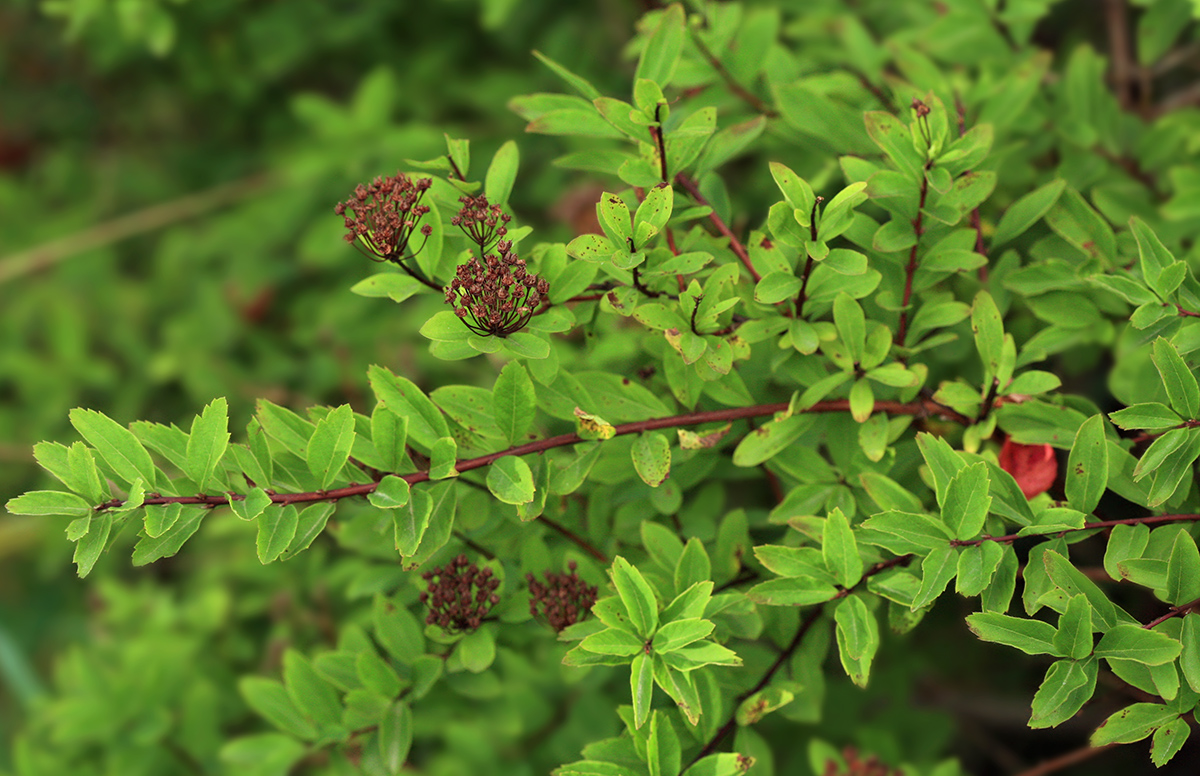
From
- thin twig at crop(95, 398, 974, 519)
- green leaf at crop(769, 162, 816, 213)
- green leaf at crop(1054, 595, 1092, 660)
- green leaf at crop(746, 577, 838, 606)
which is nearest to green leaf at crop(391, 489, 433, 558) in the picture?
thin twig at crop(95, 398, 974, 519)

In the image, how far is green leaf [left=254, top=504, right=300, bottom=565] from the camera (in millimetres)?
773

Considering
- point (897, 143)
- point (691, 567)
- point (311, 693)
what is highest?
point (897, 143)

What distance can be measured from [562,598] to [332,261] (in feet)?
3.58

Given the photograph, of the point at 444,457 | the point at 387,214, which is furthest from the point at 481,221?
the point at 444,457

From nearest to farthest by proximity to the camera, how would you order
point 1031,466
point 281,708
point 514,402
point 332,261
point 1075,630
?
point 1075,630 < point 514,402 < point 1031,466 < point 281,708 < point 332,261

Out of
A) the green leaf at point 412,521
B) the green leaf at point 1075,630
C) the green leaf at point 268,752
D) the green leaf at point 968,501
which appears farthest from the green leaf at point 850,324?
the green leaf at point 268,752

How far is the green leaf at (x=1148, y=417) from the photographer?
764mm

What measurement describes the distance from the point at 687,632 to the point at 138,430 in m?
0.46

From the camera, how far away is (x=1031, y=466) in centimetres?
93

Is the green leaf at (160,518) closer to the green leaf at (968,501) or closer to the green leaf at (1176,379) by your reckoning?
the green leaf at (968,501)

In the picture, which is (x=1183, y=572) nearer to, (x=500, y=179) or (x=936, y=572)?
(x=936, y=572)

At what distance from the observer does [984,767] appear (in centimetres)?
176

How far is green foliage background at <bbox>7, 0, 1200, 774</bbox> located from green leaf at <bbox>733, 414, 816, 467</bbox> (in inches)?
2.8

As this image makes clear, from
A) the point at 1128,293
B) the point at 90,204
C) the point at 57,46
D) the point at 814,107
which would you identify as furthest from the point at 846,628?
the point at 57,46
